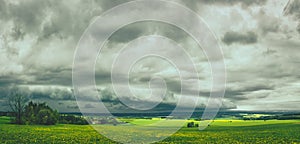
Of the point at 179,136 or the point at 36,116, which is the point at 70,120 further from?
the point at 179,136

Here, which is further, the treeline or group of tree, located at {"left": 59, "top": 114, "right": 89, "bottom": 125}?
group of tree, located at {"left": 59, "top": 114, "right": 89, "bottom": 125}

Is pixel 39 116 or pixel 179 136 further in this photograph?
pixel 39 116

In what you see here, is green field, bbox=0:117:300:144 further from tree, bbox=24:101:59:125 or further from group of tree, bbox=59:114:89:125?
group of tree, bbox=59:114:89:125

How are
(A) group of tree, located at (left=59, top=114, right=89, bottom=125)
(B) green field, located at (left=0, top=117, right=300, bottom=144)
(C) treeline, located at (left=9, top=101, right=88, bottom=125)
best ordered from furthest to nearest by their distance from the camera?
1. (A) group of tree, located at (left=59, top=114, right=89, bottom=125)
2. (C) treeline, located at (left=9, top=101, right=88, bottom=125)
3. (B) green field, located at (left=0, top=117, right=300, bottom=144)

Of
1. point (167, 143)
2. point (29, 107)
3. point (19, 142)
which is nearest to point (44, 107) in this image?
point (29, 107)

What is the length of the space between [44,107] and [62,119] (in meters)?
8.24

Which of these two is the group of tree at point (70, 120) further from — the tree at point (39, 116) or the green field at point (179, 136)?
the green field at point (179, 136)

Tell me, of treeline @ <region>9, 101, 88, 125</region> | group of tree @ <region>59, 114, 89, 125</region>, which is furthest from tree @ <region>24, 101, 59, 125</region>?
group of tree @ <region>59, 114, 89, 125</region>

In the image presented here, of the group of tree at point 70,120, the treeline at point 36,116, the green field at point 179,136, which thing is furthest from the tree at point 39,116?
the green field at point 179,136

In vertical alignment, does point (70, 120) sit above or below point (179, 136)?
above

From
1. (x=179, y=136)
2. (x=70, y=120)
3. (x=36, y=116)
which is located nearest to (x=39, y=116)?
(x=36, y=116)

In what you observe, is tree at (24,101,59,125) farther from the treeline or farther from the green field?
the green field

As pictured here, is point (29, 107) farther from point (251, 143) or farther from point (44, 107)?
point (251, 143)

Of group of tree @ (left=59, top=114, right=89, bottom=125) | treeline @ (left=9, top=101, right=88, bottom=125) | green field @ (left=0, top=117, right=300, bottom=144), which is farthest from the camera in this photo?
group of tree @ (left=59, top=114, right=89, bottom=125)
